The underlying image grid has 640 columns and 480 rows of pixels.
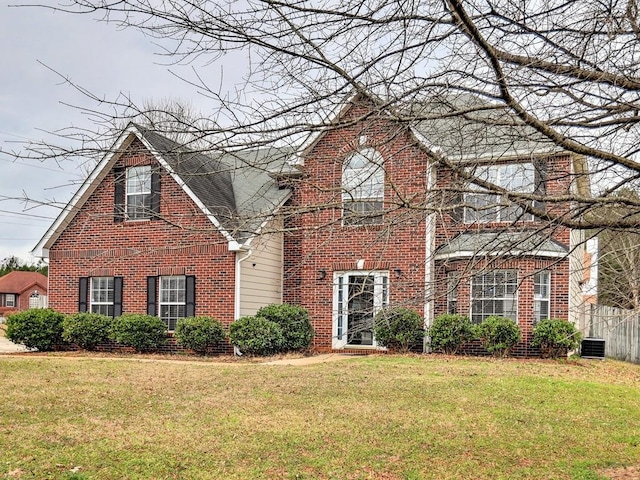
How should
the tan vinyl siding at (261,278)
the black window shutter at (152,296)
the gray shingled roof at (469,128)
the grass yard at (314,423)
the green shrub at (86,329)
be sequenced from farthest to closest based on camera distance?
the black window shutter at (152,296), the tan vinyl siding at (261,278), the green shrub at (86,329), the grass yard at (314,423), the gray shingled roof at (469,128)

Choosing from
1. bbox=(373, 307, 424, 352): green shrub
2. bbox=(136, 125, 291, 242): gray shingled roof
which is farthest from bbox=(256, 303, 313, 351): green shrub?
bbox=(136, 125, 291, 242): gray shingled roof

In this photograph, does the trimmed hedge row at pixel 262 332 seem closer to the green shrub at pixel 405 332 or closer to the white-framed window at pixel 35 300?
the green shrub at pixel 405 332

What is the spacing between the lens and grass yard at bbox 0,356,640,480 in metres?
6.42

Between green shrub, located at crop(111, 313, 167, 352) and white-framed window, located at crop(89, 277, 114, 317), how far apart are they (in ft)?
4.59

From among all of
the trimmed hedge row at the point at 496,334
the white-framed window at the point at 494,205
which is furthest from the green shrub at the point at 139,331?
the white-framed window at the point at 494,205

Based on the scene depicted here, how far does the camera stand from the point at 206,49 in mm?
4402

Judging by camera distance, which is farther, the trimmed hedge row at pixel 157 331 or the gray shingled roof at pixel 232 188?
the trimmed hedge row at pixel 157 331

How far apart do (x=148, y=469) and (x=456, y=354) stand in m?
11.1

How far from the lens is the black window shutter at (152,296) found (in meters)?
17.5

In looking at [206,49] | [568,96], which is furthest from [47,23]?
[568,96]

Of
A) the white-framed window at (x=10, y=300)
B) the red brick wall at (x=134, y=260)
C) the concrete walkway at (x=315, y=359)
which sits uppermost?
the red brick wall at (x=134, y=260)

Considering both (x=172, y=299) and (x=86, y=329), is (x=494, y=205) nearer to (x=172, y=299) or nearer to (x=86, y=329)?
(x=172, y=299)

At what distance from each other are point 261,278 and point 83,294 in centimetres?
515

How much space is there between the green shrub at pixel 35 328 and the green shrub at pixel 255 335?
5.25m
